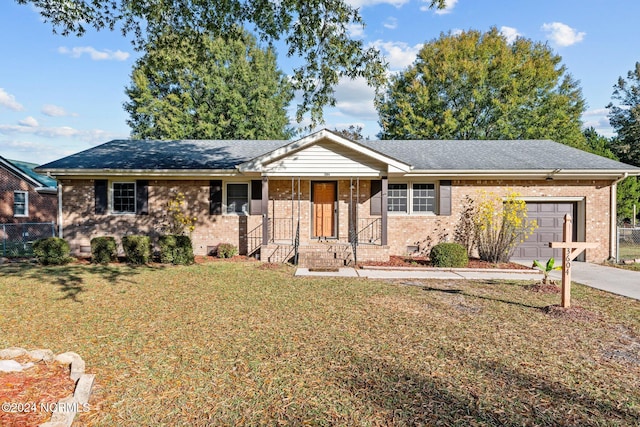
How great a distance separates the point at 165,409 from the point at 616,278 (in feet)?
36.7

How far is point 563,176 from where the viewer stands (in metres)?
12.2

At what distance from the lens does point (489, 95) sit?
2545 cm

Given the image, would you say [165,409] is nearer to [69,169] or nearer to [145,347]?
[145,347]

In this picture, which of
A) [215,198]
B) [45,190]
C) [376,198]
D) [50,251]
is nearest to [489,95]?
[376,198]

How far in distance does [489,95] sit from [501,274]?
20.1 metres

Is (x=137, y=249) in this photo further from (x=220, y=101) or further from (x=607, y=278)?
(x=220, y=101)

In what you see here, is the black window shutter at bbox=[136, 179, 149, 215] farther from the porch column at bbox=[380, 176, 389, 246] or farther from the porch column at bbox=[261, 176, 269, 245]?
Answer: the porch column at bbox=[380, 176, 389, 246]

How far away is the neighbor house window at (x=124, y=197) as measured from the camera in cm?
1291

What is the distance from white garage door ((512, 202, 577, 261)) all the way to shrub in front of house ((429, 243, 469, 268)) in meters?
3.25

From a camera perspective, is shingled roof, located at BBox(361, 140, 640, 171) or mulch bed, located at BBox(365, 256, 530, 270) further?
shingled roof, located at BBox(361, 140, 640, 171)

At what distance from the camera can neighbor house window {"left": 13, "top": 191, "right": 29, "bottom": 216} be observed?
20.1m

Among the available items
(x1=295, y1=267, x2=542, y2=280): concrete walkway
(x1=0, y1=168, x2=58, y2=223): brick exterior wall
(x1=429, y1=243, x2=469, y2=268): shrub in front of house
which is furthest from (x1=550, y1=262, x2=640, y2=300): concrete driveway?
(x1=0, y1=168, x2=58, y2=223): brick exterior wall

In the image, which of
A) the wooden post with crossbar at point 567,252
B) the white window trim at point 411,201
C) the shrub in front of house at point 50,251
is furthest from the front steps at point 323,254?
the shrub in front of house at point 50,251

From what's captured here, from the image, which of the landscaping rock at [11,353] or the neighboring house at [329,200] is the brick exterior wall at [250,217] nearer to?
the neighboring house at [329,200]
